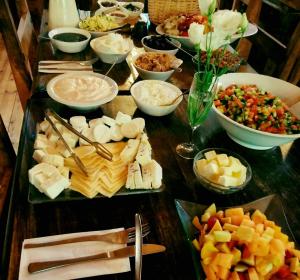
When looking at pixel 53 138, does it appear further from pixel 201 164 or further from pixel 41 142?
pixel 201 164

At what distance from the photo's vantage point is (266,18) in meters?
2.76

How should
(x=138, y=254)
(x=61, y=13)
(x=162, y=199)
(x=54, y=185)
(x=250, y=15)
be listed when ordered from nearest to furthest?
(x=138, y=254)
(x=54, y=185)
(x=162, y=199)
(x=61, y=13)
(x=250, y=15)

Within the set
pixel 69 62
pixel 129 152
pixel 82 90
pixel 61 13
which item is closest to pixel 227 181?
pixel 129 152

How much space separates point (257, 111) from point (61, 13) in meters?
1.26

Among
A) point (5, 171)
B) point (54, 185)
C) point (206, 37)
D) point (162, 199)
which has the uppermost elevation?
point (206, 37)

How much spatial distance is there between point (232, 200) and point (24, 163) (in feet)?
2.15

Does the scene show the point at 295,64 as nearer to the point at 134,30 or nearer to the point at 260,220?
the point at 134,30

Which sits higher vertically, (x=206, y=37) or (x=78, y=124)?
(x=206, y=37)

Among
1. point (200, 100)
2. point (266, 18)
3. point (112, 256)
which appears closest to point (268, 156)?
point (200, 100)

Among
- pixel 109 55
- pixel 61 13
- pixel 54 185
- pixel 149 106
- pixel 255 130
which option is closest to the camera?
pixel 54 185

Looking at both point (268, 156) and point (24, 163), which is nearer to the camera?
point (24, 163)

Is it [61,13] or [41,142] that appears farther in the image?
[61,13]

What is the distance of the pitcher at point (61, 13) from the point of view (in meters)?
1.60

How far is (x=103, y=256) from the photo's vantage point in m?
0.65
